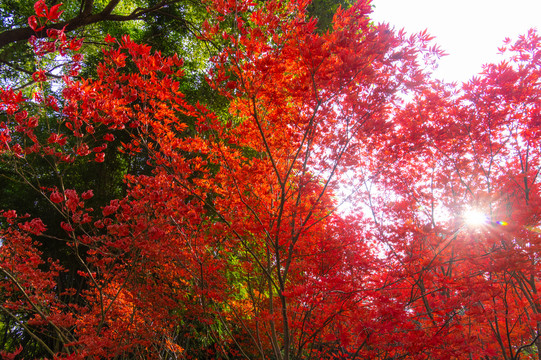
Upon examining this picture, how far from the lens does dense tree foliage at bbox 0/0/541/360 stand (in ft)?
8.78

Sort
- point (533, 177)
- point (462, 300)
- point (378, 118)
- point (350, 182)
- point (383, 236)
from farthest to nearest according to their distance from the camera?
point (350, 182), point (383, 236), point (533, 177), point (378, 118), point (462, 300)

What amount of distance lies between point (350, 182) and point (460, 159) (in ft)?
6.09

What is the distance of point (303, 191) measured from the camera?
375 cm

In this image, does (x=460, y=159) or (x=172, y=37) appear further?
(x=172, y=37)

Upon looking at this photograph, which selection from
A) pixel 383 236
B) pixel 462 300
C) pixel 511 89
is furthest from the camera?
pixel 383 236

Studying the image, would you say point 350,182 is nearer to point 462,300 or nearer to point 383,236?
point 383,236

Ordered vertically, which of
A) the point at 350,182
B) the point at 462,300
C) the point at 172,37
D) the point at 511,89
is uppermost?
the point at 172,37

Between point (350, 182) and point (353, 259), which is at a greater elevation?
point (350, 182)

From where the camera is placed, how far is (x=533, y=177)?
14.1 ft

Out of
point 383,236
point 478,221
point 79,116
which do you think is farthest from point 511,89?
point 79,116

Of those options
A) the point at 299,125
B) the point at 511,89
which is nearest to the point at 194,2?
the point at 299,125

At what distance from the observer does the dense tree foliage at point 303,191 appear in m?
2.68

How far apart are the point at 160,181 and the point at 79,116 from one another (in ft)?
3.87

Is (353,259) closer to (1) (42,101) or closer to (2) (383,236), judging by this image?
(2) (383,236)
